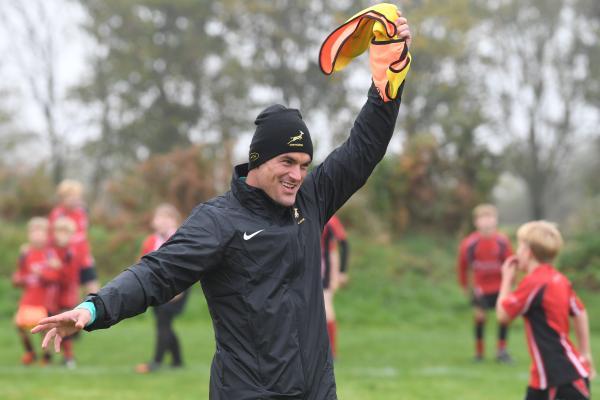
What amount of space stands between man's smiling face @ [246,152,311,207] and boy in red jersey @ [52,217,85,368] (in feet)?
24.0

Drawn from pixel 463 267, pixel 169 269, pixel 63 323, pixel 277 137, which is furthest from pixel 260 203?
pixel 463 267

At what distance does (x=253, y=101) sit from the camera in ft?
108

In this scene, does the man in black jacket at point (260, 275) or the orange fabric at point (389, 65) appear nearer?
the man in black jacket at point (260, 275)

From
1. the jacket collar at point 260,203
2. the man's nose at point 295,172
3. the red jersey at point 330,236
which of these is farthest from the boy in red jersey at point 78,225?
the man's nose at point 295,172

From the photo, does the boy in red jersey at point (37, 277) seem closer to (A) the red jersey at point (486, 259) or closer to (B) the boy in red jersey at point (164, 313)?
(B) the boy in red jersey at point (164, 313)

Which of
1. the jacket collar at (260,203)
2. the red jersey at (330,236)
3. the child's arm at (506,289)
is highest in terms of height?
the jacket collar at (260,203)

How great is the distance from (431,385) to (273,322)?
559cm

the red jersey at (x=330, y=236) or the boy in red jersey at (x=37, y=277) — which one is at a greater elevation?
the red jersey at (x=330, y=236)

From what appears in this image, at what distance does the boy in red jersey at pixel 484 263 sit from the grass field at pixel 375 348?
1.68 feet

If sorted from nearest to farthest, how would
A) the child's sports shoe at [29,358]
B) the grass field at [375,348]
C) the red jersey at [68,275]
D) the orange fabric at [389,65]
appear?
1. the orange fabric at [389,65]
2. the grass field at [375,348]
3. the child's sports shoe at [29,358]
4. the red jersey at [68,275]

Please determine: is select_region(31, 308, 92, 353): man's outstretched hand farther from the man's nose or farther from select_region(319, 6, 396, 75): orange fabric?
select_region(319, 6, 396, 75): orange fabric

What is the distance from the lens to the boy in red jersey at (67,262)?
10312mm

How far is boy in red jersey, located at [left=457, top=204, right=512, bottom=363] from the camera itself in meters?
10.7

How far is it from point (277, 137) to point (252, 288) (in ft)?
2.21
